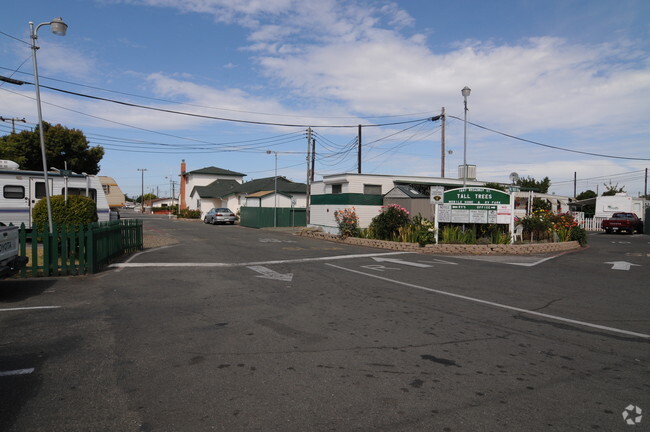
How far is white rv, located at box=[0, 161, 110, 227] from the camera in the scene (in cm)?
1673

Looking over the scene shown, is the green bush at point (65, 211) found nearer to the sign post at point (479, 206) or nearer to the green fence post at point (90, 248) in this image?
the green fence post at point (90, 248)

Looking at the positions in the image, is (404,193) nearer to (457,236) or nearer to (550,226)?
(457,236)

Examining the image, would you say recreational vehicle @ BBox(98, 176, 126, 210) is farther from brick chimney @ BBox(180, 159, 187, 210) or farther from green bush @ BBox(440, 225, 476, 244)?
brick chimney @ BBox(180, 159, 187, 210)

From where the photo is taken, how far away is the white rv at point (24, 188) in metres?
16.7

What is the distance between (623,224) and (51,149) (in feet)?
146

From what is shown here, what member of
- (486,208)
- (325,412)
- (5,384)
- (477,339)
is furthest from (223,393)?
(486,208)

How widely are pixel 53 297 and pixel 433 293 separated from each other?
7.45m

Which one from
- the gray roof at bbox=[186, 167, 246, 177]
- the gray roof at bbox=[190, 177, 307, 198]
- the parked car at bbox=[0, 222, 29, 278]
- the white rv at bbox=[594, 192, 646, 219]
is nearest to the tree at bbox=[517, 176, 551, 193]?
the white rv at bbox=[594, 192, 646, 219]

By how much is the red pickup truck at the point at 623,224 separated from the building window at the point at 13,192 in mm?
36398

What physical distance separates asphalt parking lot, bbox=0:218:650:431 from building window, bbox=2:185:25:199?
10.1 metres

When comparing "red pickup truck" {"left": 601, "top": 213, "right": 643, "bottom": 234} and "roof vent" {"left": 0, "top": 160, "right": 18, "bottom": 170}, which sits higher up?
"roof vent" {"left": 0, "top": 160, "right": 18, "bottom": 170}

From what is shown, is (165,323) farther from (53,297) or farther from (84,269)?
(84,269)

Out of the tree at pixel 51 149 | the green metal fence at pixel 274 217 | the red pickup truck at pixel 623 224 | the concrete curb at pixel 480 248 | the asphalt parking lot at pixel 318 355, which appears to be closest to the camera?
the asphalt parking lot at pixel 318 355

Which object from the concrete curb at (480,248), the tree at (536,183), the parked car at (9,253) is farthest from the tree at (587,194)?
the parked car at (9,253)
